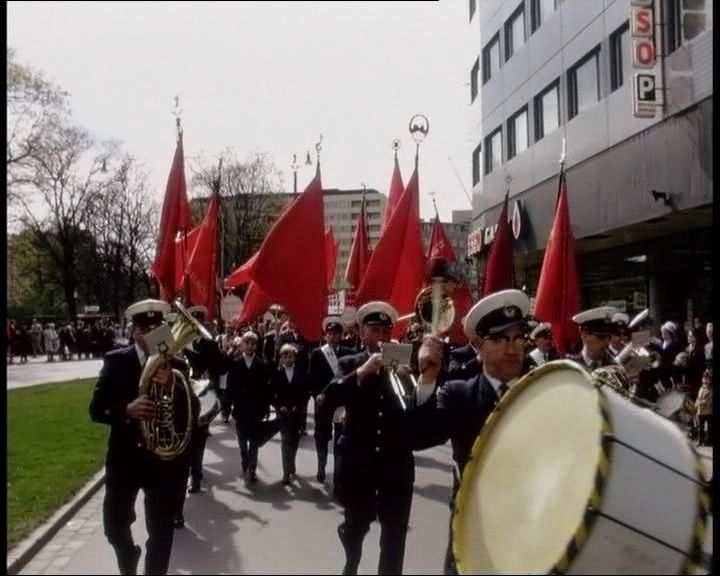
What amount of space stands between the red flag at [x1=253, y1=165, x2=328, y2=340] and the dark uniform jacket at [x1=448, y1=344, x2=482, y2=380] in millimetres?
1067

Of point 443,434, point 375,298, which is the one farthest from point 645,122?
point 443,434

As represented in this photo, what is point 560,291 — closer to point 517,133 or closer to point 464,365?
point 464,365

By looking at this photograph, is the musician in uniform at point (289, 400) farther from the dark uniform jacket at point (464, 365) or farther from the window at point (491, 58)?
the window at point (491, 58)

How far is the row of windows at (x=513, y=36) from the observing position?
66.9 ft

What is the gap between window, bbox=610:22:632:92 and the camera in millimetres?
16406

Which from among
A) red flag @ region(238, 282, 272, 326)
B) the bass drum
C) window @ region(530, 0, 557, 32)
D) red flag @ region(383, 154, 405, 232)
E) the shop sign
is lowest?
the bass drum

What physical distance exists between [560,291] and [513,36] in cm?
1555

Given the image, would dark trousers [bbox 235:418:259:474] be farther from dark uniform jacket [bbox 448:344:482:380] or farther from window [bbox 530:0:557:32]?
window [bbox 530:0:557:32]

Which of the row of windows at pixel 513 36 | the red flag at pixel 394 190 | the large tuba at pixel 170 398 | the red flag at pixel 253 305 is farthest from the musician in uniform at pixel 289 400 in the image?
the row of windows at pixel 513 36

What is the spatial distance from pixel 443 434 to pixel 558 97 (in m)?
17.1

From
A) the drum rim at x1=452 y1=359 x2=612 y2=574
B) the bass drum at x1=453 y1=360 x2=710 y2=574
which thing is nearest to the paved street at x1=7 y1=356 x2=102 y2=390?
the drum rim at x1=452 y1=359 x2=612 y2=574

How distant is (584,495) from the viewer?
6.44ft

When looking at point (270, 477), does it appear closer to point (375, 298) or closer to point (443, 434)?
point (375, 298)

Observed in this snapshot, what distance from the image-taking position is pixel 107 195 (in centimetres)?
1838
